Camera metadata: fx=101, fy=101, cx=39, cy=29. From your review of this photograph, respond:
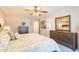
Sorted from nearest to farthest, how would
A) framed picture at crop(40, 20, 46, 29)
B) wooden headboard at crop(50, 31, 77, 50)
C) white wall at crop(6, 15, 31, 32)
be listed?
1. white wall at crop(6, 15, 31, 32)
2. framed picture at crop(40, 20, 46, 29)
3. wooden headboard at crop(50, 31, 77, 50)

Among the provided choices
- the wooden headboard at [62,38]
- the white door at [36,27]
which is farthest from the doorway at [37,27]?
the wooden headboard at [62,38]

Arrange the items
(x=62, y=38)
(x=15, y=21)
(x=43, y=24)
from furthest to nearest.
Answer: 1. (x=62, y=38)
2. (x=43, y=24)
3. (x=15, y=21)

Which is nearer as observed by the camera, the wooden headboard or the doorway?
the doorway

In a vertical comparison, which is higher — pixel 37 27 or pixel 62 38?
pixel 37 27

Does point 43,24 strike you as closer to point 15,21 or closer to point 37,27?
point 37,27

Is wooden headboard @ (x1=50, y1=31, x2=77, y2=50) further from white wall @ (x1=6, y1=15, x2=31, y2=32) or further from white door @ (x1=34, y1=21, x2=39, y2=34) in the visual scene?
white wall @ (x1=6, y1=15, x2=31, y2=32)

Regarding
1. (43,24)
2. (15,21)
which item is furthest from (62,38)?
(15,21)

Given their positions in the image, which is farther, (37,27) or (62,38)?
(62,38)

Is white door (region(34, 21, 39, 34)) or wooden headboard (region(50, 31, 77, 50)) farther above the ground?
white door (region(34, 21, 39, 34))

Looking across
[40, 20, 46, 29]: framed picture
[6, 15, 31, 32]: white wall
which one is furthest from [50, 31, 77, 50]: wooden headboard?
[6, 15, 31, 32]: white wall

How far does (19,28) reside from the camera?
1.16 m

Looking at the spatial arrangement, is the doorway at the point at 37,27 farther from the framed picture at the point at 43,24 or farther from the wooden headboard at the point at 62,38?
the wooden headboard at the point at 62,38
